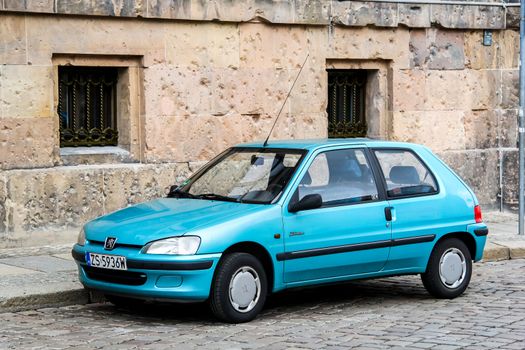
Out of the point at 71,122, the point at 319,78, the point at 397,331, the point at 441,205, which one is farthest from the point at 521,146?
→ the point at 397,331

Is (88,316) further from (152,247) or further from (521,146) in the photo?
(521,146)

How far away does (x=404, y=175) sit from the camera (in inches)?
412

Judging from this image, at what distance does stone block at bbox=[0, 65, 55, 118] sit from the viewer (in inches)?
506

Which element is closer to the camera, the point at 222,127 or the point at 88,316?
the point at 88,316

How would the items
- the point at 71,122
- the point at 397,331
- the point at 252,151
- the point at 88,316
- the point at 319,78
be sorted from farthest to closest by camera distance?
the point at 319,78
the point at 71,122
the point at 252,151
the point at 88,316
the point at 397,331

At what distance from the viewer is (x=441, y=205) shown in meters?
10.5

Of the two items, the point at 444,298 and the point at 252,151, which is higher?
the point at 252,151

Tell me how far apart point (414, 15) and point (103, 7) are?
4977 millimetres

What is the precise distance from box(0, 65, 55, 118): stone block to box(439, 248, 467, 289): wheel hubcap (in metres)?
4.97

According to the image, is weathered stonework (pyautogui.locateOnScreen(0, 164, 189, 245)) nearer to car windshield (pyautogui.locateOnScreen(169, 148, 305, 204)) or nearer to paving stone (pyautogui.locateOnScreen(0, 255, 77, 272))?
paving stone (pyautogui.locateOnScreen(0, 255, 77, 272))

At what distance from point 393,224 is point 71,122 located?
5.12 meters

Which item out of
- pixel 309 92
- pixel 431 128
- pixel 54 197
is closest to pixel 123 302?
pixel 54 197

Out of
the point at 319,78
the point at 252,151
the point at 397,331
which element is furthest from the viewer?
the point at 319,78

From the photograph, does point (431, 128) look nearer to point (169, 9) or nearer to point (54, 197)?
point (169, 9)
